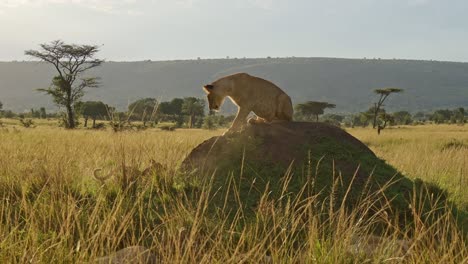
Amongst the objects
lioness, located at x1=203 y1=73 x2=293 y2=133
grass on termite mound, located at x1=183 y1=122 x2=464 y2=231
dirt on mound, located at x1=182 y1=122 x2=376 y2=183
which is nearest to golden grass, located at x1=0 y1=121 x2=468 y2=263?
grass on termite mound, located at x1=183 y1=122 x2=464 y2=231

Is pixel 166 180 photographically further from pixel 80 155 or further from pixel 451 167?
pixel 451 167

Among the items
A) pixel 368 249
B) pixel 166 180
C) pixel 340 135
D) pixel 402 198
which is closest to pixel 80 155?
pixel 166 180

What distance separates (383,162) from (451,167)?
13.2 feet

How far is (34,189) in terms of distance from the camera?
6.37m

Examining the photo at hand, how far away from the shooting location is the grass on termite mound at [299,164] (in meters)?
5.90

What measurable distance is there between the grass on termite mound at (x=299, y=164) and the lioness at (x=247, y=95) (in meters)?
0.31

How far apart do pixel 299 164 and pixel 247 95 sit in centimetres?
120

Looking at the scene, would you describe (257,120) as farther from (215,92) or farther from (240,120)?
(215,92)

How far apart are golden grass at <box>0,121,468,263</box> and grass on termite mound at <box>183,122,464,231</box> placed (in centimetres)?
37

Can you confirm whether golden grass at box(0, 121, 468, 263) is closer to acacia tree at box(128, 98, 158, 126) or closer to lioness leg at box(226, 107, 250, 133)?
acacia tree at box(128, 98, 158, 126)

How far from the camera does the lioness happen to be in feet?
22.3

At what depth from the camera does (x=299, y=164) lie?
623 cm

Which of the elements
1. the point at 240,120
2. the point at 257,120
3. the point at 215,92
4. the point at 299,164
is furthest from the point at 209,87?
the point at 299,164

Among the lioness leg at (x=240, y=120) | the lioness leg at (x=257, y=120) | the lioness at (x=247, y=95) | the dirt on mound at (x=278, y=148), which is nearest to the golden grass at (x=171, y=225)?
the dirt on mound at (x=278, y=148)
